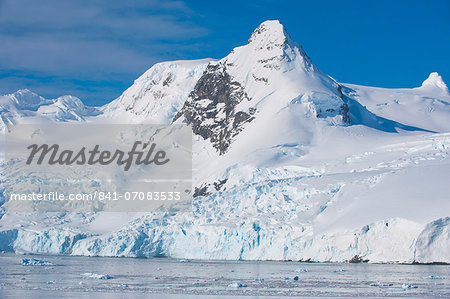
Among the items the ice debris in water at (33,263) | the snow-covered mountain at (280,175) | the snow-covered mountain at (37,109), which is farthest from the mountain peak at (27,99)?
the ice debris in water at (33,263)

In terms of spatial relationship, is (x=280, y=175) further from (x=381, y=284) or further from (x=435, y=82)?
(x=435, y=82)

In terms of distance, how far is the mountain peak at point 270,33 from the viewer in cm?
9375

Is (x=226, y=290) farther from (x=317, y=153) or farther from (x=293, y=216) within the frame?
(x=317, y=153)

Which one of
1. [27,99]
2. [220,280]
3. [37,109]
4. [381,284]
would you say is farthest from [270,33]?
[381,284]

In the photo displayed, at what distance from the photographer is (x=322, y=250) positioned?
148 feet

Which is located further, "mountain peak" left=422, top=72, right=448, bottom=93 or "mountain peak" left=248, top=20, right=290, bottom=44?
"mountain peak" left=422, top=72, right=448, bottom=93

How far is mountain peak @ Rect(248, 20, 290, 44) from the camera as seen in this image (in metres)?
93.8

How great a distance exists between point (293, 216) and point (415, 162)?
14.8 m

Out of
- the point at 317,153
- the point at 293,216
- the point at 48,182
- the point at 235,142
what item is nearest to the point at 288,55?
the point at 235,142

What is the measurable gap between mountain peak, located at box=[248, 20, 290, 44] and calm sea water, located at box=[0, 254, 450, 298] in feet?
172
